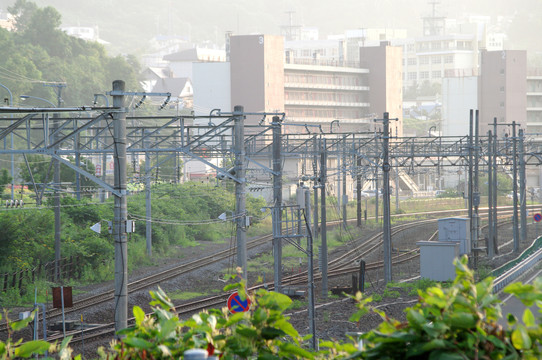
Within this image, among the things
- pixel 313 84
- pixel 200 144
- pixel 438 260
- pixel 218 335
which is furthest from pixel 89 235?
pixel 313 84

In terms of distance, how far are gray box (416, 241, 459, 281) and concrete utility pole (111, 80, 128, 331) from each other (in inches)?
498

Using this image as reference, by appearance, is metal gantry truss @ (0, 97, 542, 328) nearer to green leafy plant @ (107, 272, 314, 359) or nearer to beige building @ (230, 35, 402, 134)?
green leafy plant @ (107, 272, 314, 359)

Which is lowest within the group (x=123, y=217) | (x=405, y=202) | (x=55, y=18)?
(x=405, y=202)

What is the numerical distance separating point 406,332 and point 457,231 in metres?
24.9

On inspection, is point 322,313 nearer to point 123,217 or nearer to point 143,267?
point 123,217

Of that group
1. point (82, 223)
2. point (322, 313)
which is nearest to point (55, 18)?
point (82, 223)

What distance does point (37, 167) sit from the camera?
31.9 m

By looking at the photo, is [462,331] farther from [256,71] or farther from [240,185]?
[256,71]

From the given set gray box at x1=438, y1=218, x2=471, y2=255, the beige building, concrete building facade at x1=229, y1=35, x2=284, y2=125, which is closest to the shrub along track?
gray box at x1=438, y1=218, x2=471, y2=255

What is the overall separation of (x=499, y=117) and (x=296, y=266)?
61.5 m

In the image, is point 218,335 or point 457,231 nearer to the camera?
point 218,335

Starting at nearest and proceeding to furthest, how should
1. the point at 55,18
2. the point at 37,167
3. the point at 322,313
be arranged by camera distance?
the point at 322,313 → the point at 37,167 → the point at 55,18

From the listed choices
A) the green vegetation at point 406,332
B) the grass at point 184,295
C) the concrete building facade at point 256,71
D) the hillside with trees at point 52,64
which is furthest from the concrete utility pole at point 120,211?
the concrete building facade at point 256,71

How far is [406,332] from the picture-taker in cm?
313
